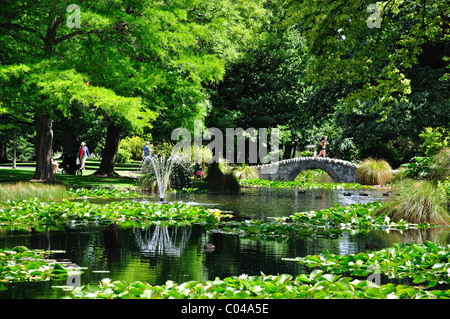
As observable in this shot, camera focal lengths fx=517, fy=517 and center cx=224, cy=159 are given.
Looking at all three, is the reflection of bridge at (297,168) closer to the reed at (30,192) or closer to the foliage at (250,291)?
the reed at (30,192)

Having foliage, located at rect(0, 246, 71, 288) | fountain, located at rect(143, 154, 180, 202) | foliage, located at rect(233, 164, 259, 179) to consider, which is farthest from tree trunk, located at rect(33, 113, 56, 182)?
foliage, located at rect(0, 246, 71, 288)

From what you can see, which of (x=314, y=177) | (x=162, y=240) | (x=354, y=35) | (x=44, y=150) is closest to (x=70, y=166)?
(x=44, y=150)

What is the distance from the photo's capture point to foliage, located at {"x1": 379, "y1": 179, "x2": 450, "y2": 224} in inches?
448

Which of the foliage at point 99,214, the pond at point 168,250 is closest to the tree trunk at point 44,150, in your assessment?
the foliage at point 99,214

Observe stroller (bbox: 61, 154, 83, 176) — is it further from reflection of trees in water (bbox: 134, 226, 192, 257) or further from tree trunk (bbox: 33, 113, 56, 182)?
reflection of trees in water (bbox: 134, 226, 192, 257)

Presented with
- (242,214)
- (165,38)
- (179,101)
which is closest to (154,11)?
(165,38)

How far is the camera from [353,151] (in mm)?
40562

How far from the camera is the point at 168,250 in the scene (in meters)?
7.85

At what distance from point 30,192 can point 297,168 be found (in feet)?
70.6

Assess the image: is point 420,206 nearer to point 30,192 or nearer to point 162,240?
point 162,240

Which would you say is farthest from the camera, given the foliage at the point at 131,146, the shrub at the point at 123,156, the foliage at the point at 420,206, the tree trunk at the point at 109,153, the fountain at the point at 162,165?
the foliage at the point at 131,146

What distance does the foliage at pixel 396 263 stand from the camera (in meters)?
6.15

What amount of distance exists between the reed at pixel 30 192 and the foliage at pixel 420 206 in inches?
359
